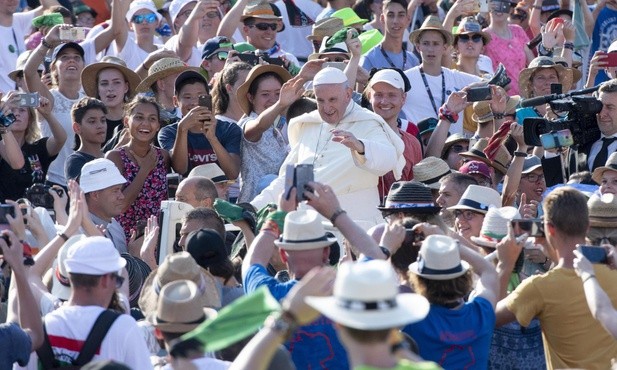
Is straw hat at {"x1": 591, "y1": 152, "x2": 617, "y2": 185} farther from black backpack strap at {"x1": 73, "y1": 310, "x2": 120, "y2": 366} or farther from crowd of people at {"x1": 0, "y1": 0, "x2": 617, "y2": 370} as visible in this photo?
black backpack strap at {"x1": 73, "y1": 310, "x2": 120, "y2": 366}

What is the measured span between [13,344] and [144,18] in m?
6.85

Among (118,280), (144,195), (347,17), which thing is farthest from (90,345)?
(347,17)

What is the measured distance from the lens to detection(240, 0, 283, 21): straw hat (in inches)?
467

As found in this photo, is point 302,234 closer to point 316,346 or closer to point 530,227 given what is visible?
point 316,346

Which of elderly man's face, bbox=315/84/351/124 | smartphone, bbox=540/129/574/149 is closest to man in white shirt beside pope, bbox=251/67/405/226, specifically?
elderly man's face, bbox=315/84/351/124

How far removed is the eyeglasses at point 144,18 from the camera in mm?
12062

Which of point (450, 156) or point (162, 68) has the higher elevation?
point (162, 68)

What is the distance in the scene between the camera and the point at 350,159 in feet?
28.1

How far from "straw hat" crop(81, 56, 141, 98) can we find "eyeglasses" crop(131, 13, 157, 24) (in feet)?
5.03

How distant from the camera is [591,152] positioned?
362 inches

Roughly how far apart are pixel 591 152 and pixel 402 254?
134 inches

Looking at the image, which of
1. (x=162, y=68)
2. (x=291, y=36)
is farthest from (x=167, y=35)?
(x=162, y=68)

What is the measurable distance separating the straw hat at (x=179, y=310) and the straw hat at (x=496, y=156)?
4582 mm

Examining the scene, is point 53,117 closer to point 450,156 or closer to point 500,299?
point 450,156
